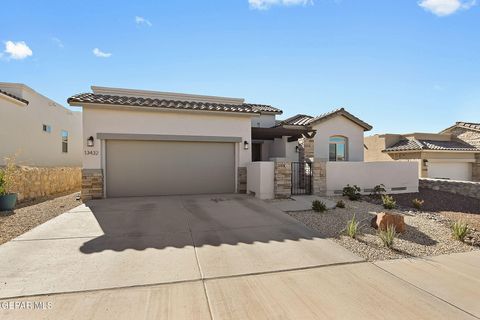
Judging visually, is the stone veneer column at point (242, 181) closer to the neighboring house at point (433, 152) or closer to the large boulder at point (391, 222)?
the large boulder at point (391, 222)

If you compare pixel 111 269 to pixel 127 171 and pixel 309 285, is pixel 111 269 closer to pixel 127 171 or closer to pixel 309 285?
pixel 309 285

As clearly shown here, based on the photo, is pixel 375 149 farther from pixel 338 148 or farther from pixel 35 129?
pixel 35 129

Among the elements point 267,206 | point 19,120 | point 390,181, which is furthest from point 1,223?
point 390,181

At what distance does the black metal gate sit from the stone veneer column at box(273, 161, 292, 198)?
52.2 inches

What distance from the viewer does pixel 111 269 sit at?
154 inches

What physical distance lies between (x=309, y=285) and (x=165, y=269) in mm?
2324

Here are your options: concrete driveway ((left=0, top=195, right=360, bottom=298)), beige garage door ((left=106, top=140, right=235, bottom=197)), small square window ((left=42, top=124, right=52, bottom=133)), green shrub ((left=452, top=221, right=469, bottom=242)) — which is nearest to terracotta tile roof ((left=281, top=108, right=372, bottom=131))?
beige garage door ((left=106, top=140, right=235, bottom=197))

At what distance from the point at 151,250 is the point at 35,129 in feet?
53.6

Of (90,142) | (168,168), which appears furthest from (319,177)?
(90,142)

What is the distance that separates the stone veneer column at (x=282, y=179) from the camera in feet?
32.8

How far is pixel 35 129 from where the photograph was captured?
15.5m

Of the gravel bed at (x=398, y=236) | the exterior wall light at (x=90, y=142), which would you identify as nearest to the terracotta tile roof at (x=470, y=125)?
the gravel bed at (x=398, y=236)

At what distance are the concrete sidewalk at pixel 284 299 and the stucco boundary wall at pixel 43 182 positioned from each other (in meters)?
9.02

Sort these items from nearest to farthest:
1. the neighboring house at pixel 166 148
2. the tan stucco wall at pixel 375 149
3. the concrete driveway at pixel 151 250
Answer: the concrete driveway at pixel 151 250 → the neighboring house at pixel 166 148 → the tan stucco wall at pixel 375 149
